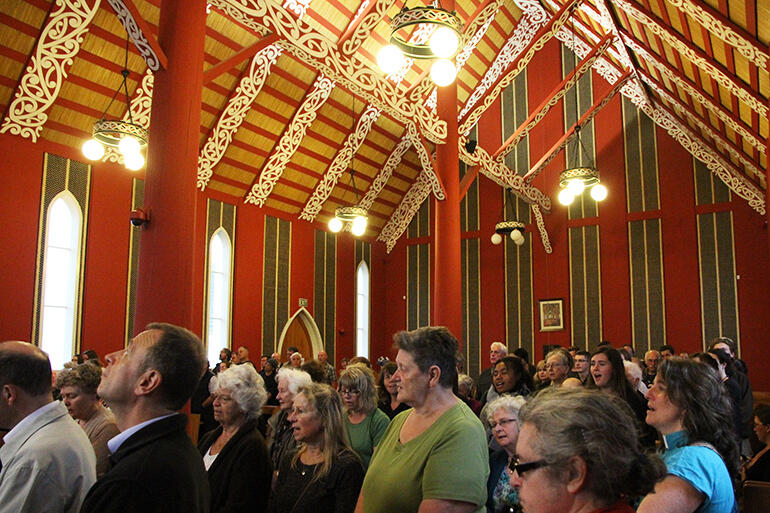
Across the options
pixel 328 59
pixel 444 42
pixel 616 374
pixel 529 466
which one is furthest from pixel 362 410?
pixel 328 59

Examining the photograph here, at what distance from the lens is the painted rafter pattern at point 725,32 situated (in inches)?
275

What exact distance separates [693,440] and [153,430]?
6.05ft

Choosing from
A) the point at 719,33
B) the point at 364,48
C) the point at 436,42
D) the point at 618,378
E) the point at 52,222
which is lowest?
the point at 618,378

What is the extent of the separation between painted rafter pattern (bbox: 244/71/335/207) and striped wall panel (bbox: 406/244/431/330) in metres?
4.75

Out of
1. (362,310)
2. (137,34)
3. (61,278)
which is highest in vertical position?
(137,34)

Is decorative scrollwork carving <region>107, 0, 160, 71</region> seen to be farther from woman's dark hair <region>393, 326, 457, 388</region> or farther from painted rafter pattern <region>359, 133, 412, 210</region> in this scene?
painted rafter pattern <region>359, 133, 412, 210</region>

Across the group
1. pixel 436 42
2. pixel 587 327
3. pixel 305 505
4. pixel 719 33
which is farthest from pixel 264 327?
pixel 305 505

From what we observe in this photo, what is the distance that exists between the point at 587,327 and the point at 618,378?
410 inches

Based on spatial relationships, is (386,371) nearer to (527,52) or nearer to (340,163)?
(527,52)

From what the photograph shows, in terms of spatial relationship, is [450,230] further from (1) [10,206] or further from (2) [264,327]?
(1) [10,206]

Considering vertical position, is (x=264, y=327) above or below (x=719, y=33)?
below

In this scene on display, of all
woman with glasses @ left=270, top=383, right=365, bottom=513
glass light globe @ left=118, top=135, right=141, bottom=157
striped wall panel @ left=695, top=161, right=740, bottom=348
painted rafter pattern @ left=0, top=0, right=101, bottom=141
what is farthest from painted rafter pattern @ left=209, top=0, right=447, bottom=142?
striped wall panel @ left=695, top=161, right=740, bottom=348

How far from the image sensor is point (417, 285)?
16.9 metres

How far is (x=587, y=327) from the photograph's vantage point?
1466cm
